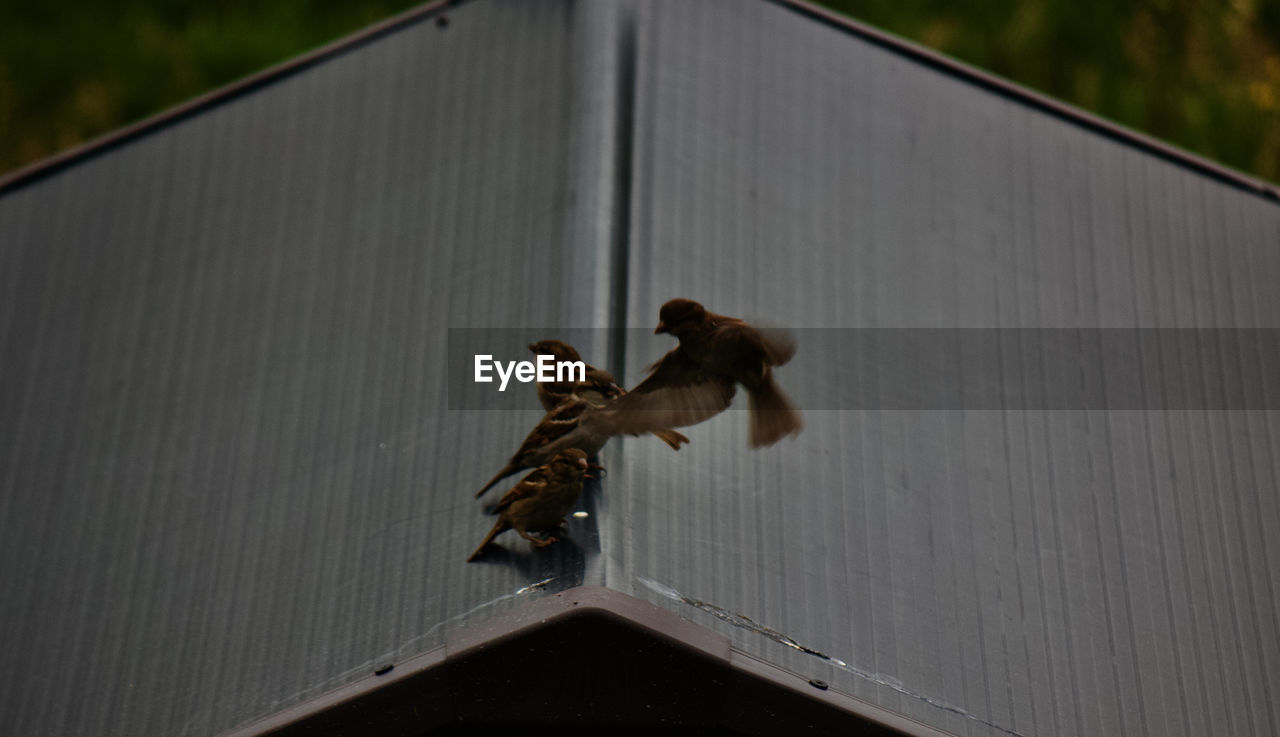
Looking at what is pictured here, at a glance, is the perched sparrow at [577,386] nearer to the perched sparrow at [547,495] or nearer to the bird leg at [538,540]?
the perched sparrow at [547,495]

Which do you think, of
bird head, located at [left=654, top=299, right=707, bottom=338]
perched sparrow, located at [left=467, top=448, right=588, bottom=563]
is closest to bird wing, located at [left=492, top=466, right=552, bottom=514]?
perched sparrow, located at [left=467, top=448, right=588, bottom=563]

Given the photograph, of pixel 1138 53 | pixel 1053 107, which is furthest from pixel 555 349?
pixel 1138 53

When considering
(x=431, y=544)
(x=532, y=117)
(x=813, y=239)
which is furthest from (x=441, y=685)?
(x=532, y=117)

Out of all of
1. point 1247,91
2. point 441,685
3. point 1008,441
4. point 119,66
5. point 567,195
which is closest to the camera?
point 441,685

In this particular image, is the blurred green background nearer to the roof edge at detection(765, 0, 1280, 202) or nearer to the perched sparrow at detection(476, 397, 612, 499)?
the roof edge at detection(765, 0, 1280, 202)

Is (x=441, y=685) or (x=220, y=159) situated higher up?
(x=220, y=159)

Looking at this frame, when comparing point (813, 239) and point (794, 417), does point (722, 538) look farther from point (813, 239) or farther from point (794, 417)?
point (813, 239)
